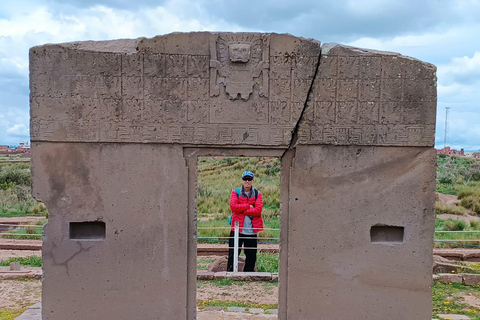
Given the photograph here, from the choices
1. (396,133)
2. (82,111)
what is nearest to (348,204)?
(396,133)

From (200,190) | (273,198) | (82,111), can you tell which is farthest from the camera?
(200,190)

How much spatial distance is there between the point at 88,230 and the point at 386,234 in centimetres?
309

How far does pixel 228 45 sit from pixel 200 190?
14.4 metres

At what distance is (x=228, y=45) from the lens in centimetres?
413

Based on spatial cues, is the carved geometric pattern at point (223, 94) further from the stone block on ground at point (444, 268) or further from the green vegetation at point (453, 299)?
the stone block on ground at point (444, 268)

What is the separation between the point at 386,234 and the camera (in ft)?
14.3

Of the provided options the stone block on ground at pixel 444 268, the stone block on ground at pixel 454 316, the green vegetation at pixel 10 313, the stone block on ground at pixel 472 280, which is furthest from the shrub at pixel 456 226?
the green vegetation at pixel 10 313

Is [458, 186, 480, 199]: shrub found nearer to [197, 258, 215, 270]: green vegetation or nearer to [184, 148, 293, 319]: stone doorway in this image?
[197, 258, 215, 270]: green vegetation

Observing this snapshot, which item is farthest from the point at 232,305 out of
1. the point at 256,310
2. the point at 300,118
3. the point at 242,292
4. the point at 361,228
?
the point at 300,118

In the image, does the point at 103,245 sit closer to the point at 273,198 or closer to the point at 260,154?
the point at 260,154

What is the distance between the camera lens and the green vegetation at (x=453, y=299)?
226 inches

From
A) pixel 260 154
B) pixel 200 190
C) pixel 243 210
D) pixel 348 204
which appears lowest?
pixel 200 190

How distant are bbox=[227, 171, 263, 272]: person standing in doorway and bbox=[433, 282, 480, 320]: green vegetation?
2805mm

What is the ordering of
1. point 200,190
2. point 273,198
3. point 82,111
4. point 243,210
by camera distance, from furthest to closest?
point 200,190, point 273,198, point 243,210, point 82,111
